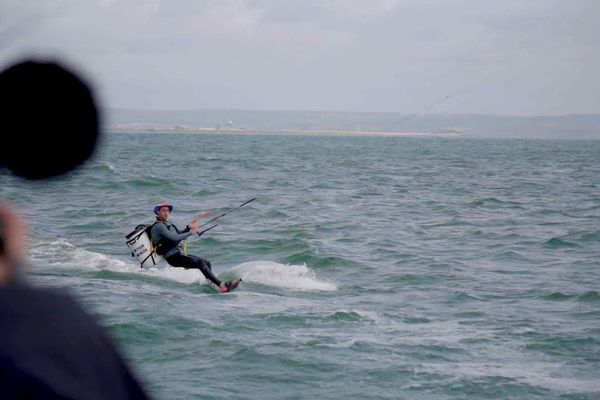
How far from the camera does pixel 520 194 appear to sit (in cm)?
4278

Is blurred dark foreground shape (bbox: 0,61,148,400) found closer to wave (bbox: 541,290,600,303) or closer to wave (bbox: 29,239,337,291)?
wave (bbox: 29,239,337,291)

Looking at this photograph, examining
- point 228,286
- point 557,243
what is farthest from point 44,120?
point 557,243

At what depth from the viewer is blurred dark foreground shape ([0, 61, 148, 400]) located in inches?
43.8

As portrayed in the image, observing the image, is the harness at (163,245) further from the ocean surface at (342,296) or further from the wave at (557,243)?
the wave at (557,243)

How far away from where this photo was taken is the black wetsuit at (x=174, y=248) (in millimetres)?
16891

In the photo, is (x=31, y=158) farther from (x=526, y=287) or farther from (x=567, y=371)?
(x=526, y=287)

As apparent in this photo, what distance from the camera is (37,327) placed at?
A: 3.74 ft

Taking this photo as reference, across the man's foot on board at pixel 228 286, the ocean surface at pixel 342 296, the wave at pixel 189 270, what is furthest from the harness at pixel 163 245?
the man's foot on board at pixel 228 286

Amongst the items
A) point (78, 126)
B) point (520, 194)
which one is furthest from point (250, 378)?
point (520, 194)

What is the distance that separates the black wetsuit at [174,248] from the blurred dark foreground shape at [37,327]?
602 inches

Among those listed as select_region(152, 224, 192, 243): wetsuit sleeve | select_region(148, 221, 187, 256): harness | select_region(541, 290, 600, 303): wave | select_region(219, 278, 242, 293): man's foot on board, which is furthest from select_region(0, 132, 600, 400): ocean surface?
select_region(152, 224, 192, 243): wetsuit sleeve

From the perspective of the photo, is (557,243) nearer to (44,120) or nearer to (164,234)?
(164,234)

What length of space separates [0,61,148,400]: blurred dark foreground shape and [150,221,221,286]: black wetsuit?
15283mm

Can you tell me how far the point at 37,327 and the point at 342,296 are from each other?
15171 millimetres
